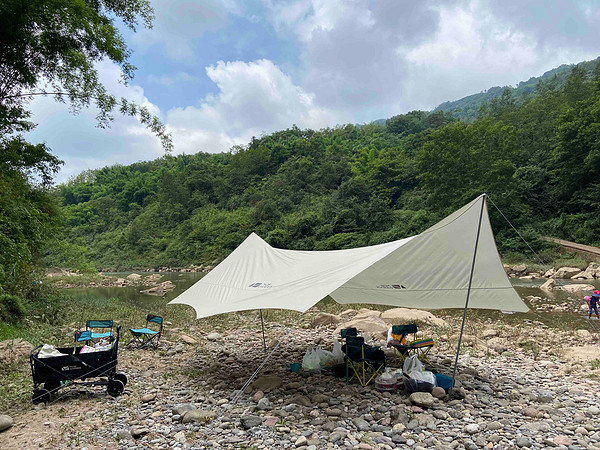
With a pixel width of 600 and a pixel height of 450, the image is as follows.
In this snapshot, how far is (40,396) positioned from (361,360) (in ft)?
12.5

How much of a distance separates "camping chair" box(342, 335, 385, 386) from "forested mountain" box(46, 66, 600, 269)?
6528mm

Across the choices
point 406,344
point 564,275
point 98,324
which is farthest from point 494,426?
point 564,275

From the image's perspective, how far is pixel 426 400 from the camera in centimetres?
412

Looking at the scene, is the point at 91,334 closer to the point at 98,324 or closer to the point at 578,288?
the point at 98,324

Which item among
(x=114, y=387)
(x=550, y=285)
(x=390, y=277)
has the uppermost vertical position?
(x=390, y=277)

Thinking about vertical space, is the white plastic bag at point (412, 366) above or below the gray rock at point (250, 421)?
above

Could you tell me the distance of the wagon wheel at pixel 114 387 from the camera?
179 inches

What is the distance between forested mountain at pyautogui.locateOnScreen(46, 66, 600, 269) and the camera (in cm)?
2373

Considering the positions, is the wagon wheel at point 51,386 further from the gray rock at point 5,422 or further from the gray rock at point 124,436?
the gray rock at point 124,436

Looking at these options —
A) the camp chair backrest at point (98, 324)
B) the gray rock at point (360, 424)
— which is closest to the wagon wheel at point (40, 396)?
the camp chair backrest at point (98, 324)

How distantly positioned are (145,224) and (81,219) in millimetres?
13484

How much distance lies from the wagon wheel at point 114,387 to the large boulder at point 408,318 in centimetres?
624

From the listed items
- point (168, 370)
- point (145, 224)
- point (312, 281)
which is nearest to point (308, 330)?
point (168, 370)

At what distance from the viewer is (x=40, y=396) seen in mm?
4238
